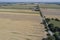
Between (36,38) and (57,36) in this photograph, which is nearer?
(57,36)

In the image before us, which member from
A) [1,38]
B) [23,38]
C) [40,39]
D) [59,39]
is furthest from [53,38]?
[1,38]

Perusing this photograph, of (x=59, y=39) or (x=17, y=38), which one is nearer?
(x=59, y=39)

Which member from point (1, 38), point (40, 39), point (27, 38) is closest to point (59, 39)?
point (40, 39)

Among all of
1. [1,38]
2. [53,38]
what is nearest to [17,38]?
[1,38]

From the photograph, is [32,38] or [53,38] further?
[32,38]

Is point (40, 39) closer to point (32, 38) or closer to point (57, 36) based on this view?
point (32, 38)

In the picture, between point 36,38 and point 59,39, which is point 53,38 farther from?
point 36,38

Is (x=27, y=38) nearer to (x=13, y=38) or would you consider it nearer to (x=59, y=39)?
(x=13, y=38)
